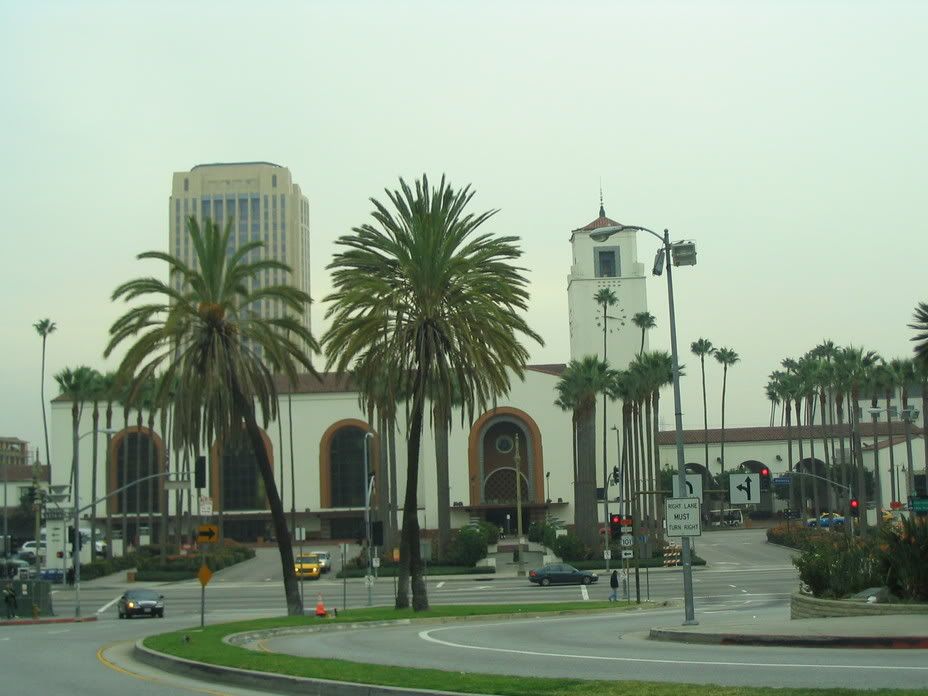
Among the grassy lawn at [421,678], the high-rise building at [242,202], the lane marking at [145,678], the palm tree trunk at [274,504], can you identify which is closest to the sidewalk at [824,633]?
the grassy lawn at [421,678]

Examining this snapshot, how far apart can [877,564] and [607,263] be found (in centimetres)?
10024

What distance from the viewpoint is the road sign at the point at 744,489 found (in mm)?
30328

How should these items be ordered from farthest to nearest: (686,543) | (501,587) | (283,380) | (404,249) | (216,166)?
(216,166) < (283,380) < (501,587) < (404,249) < (686,543)

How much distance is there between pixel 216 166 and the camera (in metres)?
196

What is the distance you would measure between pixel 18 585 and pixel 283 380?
Answer: 6870 cm

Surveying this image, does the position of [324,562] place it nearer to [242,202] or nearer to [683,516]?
[683,516]

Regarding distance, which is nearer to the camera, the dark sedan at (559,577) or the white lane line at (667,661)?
the white lane line at (667,661)

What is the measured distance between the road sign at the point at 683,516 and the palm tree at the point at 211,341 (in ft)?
41.9

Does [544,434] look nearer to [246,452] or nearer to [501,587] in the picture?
[246,452]

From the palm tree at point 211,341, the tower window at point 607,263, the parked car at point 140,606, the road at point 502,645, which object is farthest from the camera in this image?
the tower window at point 607,263

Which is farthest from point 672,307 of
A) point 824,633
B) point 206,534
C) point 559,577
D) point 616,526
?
point 559,577

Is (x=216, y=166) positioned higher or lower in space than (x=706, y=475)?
higher

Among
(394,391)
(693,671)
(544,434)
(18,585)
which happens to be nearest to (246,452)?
(544,434)

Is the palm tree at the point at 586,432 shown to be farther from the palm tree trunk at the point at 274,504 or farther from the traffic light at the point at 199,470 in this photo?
the palm tree trunk at the point at 274,504
